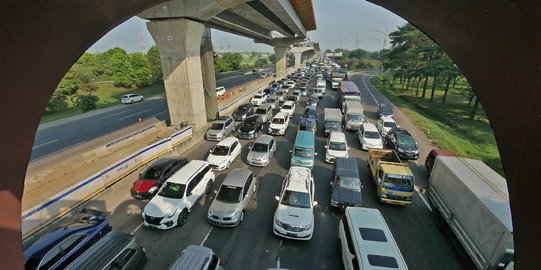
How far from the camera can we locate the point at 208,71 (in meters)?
24.3

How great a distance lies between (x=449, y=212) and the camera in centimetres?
950

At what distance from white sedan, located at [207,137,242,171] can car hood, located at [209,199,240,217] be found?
4.69 metres

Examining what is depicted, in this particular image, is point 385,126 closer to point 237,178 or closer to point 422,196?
point 422,196

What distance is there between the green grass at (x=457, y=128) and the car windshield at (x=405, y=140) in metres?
4.27

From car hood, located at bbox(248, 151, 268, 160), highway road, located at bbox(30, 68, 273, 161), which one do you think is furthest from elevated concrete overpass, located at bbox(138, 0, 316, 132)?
car hood, located at bbox(248, 151, 268, 160)

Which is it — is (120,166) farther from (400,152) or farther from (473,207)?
(400,152)

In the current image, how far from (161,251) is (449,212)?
11.3m

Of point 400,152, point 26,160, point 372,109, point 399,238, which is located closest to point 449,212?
point 399,238

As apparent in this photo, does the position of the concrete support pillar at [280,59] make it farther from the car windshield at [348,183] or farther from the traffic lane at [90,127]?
the car windshield at [348,183]

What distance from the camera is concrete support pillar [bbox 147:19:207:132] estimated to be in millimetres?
19016

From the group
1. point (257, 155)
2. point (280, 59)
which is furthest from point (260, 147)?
point (280, 59)

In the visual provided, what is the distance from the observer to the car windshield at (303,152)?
1467 centimetres

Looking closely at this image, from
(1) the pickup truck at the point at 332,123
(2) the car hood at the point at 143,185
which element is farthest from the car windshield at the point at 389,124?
(2) the car hood at the point at 143,185

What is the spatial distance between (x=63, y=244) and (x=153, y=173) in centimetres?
515
